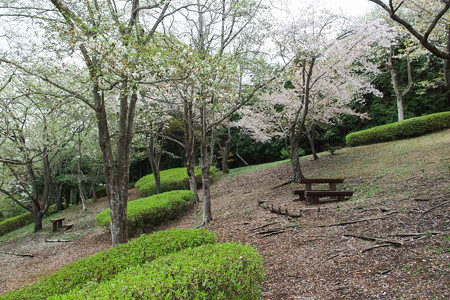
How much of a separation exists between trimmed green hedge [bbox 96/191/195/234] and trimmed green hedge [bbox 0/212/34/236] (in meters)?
11.5

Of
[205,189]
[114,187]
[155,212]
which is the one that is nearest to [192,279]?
[114,187]

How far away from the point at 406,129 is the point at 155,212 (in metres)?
13.1

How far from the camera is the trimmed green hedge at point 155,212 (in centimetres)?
888

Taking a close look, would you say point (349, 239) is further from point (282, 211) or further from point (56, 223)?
point (56, 223)

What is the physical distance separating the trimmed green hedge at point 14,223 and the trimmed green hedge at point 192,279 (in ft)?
61.7

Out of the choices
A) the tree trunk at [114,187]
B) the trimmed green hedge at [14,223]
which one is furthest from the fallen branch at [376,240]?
the trimmed green hedge at [14,223]

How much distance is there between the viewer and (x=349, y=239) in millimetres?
4492

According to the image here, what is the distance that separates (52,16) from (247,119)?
39.0 feet

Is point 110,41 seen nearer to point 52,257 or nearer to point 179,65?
point 179,65

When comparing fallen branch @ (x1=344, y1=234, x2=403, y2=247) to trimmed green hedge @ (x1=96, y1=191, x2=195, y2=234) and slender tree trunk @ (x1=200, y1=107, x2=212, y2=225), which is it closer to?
slender tree trunk @ (x1=200, y1=107, x2=212, y2=225)

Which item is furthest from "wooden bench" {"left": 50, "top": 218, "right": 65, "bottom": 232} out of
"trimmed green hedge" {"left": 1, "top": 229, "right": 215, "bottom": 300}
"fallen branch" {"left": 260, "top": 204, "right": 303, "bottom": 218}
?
"trimmed green hedge" {"left": 1, "top": 229, "right": 215, "bottom": 300}

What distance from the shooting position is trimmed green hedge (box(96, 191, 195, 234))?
888 cm

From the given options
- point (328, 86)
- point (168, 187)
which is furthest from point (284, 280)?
point (168, 187)

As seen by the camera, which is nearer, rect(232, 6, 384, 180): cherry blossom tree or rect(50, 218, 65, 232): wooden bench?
rect(232, 6, 384, 180): cherry blossom tree
